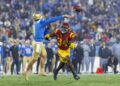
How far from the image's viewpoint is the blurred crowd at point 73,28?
29.6 meters

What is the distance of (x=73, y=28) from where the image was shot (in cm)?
3791

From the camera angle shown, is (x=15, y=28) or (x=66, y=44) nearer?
(x=66, y=44)

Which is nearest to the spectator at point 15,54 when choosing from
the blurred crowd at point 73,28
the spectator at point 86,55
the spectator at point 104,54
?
the blurred crowd at point 73,28

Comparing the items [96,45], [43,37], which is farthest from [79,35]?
[43,37]

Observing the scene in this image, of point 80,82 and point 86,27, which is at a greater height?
point 86,27

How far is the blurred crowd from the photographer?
29.6 m

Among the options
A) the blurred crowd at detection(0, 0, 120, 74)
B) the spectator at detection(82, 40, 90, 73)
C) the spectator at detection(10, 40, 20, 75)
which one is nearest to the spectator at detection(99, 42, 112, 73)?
the blurred crowd at detection(0, 0, 120, 74)

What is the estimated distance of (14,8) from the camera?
4178 cm

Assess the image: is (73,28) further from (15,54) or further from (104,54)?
(15,54)

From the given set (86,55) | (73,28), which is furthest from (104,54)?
(73,28)

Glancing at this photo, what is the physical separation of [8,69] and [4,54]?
27.9 inches

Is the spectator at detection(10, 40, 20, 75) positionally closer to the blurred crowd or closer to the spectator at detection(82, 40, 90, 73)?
the blurred crowd

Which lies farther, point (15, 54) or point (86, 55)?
point (86, 55)

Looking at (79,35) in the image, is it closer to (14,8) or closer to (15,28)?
(15,28)
